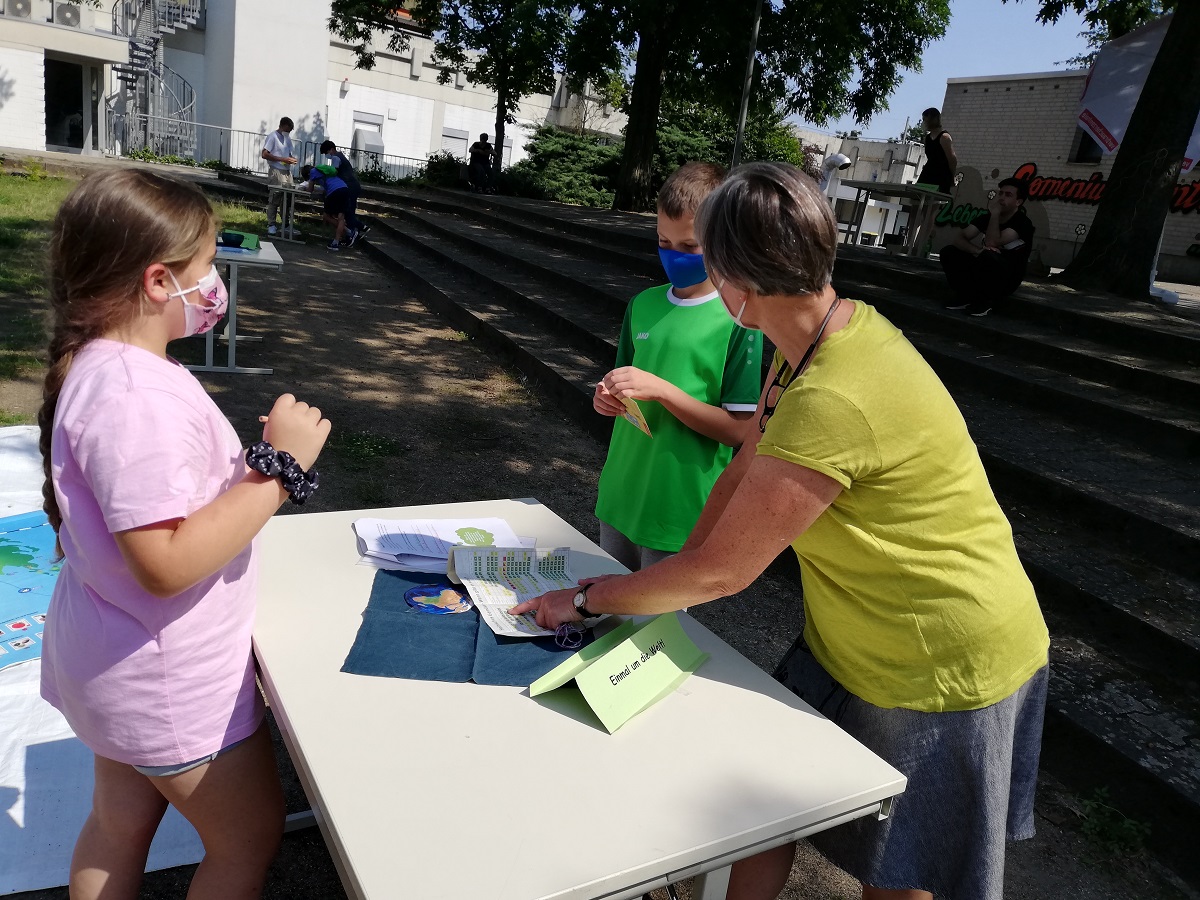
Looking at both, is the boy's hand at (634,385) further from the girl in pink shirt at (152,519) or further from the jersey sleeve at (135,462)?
the jersey sleeve at (135,462)

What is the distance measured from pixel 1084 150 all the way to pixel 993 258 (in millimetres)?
12364

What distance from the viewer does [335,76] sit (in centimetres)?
2773

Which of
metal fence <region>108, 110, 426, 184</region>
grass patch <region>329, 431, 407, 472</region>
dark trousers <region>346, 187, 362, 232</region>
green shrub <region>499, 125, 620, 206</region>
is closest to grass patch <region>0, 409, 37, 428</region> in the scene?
grass patch <region>329, 431, 407, 472</region>

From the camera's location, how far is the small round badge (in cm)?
172

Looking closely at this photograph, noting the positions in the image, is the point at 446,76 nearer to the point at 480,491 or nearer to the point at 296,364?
the point at 296,364

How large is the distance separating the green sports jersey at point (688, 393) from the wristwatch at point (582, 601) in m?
0.64

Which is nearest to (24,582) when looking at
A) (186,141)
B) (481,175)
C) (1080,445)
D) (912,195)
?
(1080,445)

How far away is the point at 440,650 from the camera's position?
5.12ft

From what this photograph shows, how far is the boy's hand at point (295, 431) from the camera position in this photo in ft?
4.45

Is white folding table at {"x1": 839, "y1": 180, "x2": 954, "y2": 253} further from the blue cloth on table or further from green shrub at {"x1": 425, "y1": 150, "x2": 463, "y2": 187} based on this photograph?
green shrub at {"x1": 425, "y1": 150, "x2": 463, "y2": 187}

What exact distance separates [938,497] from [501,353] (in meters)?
6.13

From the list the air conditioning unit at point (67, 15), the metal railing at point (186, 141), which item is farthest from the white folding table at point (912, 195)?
the air conditioning unit at point (67, 15)

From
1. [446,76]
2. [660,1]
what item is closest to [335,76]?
[446,76]

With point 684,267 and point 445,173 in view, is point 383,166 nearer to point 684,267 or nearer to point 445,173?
point 445,173
